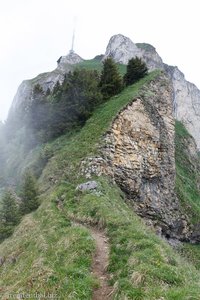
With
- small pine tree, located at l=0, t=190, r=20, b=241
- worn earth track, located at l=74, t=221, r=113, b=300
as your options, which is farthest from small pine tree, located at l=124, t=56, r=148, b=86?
worn earth track, located at l=74, t=221, r=113, b=300

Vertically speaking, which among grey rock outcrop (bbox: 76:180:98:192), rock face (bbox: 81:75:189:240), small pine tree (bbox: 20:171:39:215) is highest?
rock face (bbox: 81:75:189:240)

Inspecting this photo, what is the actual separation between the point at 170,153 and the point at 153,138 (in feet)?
11.8

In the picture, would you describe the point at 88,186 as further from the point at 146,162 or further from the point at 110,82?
the point at 110,82

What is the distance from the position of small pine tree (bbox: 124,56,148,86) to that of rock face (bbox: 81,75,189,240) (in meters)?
6.65

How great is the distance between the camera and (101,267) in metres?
17.5

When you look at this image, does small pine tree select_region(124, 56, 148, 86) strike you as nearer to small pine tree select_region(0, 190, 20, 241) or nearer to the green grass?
the green grass

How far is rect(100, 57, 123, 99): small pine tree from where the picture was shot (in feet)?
177

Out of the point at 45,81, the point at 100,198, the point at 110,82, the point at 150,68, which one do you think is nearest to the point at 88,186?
Result: the point at 100,198

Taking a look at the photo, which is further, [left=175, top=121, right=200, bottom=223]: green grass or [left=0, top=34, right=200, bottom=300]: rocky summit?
[left=175, top=121, right=200, bottom=223]: green grass

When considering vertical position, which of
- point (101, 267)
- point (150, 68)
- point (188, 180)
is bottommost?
point (101, 267)

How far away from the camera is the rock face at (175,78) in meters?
115

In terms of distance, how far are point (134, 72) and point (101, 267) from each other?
4073 cm

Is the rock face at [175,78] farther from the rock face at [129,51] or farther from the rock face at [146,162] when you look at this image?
the rock face at [146,162]

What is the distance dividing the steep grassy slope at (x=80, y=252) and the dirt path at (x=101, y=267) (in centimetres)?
29
